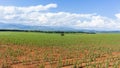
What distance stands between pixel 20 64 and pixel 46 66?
228 cm

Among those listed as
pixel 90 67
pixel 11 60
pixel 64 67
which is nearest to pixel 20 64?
pixel 11 60

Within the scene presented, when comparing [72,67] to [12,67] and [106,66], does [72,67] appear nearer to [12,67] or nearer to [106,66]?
[106,66]

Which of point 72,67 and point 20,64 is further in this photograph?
point 20,64

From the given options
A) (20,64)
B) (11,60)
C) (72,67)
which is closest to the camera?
(72,67)

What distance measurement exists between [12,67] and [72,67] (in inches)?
176

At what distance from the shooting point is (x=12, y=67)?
19062 mm

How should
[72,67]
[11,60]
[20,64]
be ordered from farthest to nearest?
[11,60] < [20,64] < [72,67]

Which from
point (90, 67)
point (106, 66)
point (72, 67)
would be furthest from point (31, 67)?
point (106, 66)

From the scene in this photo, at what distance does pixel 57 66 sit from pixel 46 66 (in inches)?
34.5

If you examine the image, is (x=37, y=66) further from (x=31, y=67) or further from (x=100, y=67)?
(x=100, y=67)

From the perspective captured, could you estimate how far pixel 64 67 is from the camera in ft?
62.7

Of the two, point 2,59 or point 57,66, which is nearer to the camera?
point 57,66

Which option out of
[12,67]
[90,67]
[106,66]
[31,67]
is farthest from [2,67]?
[106,66]

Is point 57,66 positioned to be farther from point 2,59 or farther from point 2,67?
point 2,59
